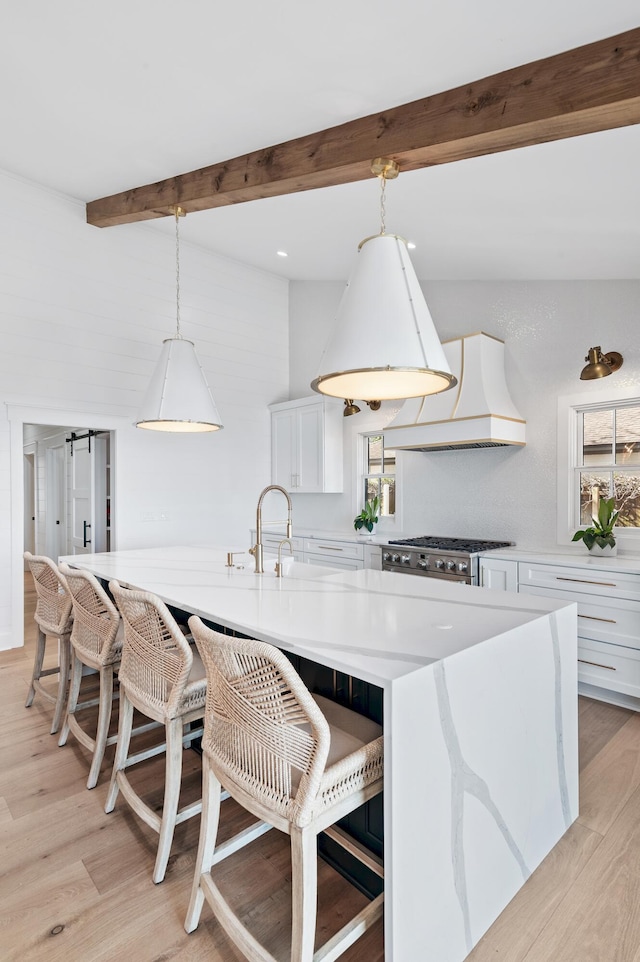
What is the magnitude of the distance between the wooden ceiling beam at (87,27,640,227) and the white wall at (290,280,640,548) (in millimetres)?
1715

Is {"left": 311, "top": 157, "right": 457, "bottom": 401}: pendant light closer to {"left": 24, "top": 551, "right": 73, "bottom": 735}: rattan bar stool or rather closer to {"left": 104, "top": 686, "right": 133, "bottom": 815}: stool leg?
{"left": 104, "top": 686, "right": 133, "bottom": 815}: stool leg

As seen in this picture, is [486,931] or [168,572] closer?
[486,931]

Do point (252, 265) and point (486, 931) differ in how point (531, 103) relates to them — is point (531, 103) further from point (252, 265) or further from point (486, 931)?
point (252, 265)

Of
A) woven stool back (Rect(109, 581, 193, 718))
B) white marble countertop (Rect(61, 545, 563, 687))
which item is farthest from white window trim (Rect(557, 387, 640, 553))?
woven stool back (Rect(109, 581, 193, 718))

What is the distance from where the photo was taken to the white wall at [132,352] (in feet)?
14.4

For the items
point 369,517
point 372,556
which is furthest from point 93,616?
point 369,517

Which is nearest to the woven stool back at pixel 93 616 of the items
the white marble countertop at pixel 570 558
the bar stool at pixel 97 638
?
the bar stool at pixel 97 638

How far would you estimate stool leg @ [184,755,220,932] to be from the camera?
156 cm

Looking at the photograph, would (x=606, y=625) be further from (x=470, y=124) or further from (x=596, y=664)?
(x=470, y=124)

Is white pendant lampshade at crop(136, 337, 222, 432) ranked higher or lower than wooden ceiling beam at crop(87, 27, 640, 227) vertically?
lower

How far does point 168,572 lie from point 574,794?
2.12 meters

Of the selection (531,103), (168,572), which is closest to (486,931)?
(168,572)

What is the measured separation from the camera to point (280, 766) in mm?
1301

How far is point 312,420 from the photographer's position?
5.70 meters
